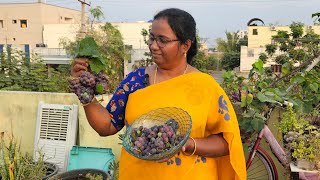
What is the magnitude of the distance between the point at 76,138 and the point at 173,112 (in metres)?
2.50

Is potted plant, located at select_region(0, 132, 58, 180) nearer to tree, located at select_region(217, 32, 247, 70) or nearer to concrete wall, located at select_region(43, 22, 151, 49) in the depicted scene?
tree, located at select_region(217, 32, 247, 70)

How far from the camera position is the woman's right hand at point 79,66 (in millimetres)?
1304

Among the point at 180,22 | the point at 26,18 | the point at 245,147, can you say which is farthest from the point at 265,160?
the point at 26,18

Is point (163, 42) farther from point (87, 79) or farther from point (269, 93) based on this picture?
point (269, 93)

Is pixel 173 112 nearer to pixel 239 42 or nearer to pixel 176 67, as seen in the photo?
pixel 176 67

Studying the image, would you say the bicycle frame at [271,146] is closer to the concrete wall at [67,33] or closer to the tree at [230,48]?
the tree at [230,48]

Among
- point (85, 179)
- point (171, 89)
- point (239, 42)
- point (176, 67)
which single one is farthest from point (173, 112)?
point (239, 42)

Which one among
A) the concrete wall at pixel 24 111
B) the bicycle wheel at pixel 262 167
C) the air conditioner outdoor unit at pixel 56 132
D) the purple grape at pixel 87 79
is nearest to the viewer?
the purple grape at pixel 87 79

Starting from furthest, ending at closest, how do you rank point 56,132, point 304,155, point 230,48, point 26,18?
1. point 26,18
2. point 230,48
3. point 56,132
4. point 304,155

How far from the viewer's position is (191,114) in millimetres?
1343

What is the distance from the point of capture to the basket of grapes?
1166 millimetres

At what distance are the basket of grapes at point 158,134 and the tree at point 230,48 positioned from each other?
28222mm

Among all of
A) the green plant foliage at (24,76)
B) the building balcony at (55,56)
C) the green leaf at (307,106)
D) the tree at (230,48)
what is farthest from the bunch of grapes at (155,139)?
the tree at (230,48)

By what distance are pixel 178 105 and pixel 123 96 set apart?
24cm
